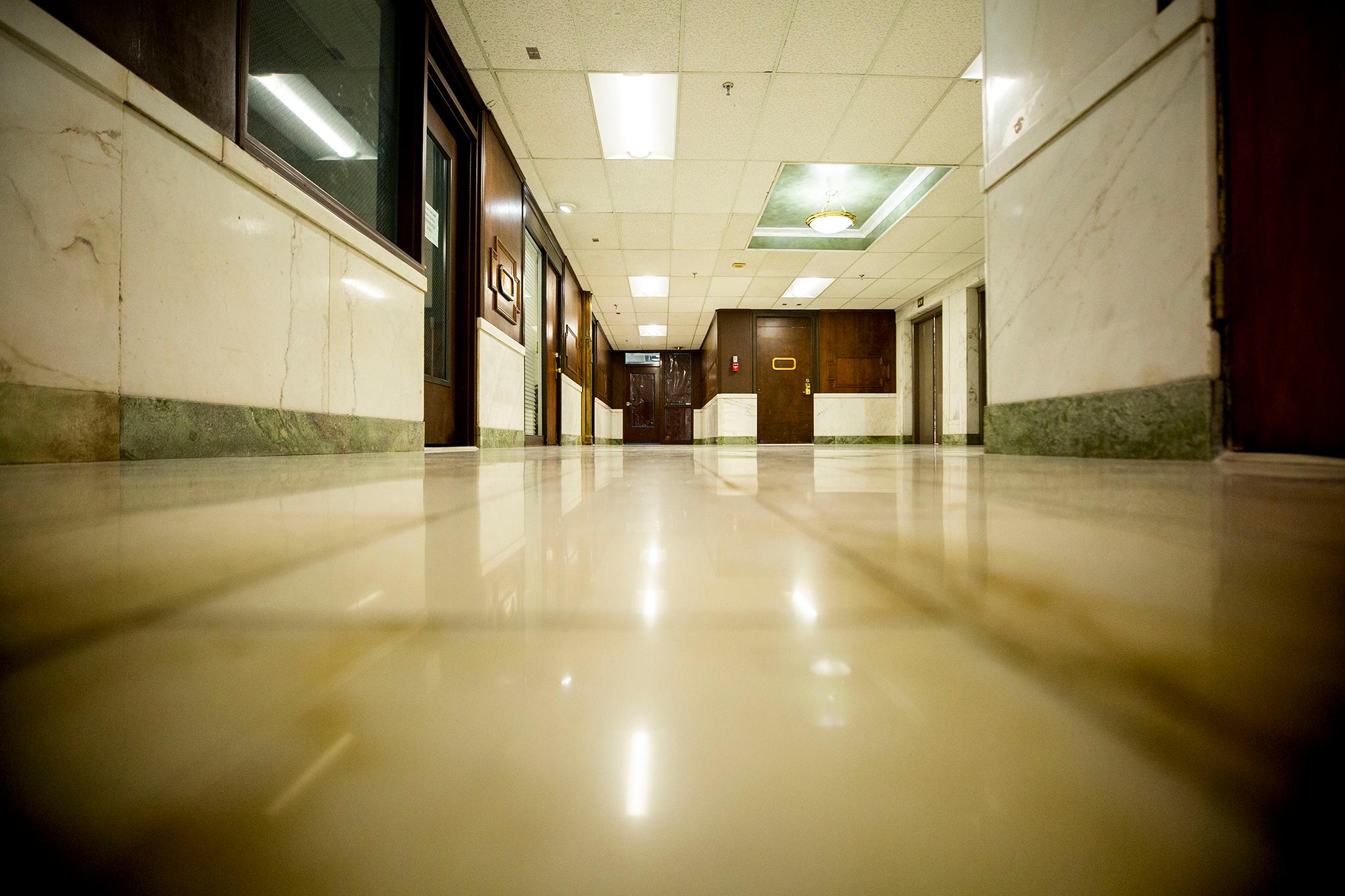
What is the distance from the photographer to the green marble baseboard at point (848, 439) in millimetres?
9789

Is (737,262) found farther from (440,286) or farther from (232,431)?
(232,431)

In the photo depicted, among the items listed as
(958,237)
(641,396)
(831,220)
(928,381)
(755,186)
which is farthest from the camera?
(641,396)

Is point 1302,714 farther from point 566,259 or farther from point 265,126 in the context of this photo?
point 566,259

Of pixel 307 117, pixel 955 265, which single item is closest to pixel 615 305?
pixel 955 265

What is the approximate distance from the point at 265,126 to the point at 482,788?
8.68 feet

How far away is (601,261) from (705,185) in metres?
2.40

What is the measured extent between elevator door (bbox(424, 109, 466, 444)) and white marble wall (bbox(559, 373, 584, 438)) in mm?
3044

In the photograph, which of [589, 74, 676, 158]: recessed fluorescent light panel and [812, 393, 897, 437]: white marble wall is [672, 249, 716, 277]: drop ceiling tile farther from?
[812, 393, 897, 437]: white marble wall

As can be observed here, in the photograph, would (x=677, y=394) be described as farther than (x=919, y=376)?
Yes

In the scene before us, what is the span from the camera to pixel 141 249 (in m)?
1.45

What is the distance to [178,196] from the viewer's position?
1.56 metres

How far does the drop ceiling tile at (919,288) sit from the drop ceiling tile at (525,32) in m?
6.26

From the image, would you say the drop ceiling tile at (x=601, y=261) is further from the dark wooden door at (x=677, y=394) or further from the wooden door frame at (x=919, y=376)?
the dark wooden door at (x=677, y=394)

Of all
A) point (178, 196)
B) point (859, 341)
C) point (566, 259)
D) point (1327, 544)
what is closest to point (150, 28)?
point (178, 196)
